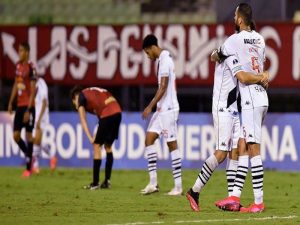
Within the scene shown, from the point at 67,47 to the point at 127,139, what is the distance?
2615mm

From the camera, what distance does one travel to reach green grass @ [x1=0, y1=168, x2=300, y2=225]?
12.7 m

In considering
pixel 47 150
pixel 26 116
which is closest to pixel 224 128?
pixel 26 116

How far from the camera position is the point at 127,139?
23.7m

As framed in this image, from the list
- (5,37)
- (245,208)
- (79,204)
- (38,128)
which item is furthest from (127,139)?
(245,208)

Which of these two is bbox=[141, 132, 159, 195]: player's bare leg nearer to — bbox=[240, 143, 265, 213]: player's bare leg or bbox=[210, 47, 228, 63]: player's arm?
bbox=[210, 47, 228, 63]: player's arm

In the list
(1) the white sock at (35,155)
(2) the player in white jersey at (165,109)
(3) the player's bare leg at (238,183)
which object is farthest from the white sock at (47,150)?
(3) the player's bare leg at (238,183)

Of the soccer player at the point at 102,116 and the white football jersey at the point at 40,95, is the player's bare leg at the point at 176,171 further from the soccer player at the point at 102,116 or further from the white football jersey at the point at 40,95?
the white football jersey at the point at 40,95

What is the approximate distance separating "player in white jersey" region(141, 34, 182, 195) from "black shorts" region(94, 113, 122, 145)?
1.28 metres

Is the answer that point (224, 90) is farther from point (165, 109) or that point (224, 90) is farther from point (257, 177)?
point (165, 109)

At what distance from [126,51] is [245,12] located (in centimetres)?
1132

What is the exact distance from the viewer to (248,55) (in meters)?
13.2

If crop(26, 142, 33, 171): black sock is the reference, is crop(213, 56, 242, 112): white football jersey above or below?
above

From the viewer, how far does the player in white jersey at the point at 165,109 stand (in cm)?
1664

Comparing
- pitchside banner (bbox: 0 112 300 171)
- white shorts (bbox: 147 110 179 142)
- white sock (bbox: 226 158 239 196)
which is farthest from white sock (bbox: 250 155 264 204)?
pitchside banner (bbox: 0 112 300 171)
